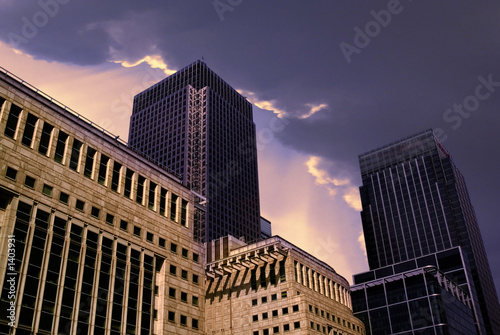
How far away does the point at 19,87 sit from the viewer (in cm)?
Answer: 6562

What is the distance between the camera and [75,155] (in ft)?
234

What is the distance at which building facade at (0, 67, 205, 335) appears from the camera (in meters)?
58.9

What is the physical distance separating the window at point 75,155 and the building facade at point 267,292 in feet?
141

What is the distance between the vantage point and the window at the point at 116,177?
250 feet

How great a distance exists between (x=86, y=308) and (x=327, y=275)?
6471cm

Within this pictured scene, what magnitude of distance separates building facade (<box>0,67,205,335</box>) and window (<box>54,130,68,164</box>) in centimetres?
17

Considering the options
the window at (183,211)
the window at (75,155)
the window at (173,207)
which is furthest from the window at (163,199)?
the window at (75,155)

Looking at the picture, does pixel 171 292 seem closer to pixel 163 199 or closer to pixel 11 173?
pixel 163 199

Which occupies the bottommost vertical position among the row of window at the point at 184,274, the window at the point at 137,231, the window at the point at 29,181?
the row of window at the point at 184,274

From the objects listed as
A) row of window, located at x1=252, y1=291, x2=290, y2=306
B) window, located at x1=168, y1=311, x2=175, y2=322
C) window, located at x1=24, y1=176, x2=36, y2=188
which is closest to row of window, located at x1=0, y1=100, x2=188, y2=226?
window, located at x1=24, y1=176, x2=36, y2=188

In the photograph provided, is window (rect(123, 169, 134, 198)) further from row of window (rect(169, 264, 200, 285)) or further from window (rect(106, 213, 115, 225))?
row of window (rect(169, 264, 200, 285))

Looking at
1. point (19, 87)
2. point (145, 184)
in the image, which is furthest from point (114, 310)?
point (19, 87)

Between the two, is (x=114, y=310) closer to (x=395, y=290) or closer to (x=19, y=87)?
(x=19, y=87)

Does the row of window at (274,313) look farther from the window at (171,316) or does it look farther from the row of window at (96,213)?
the window at (171,316)
